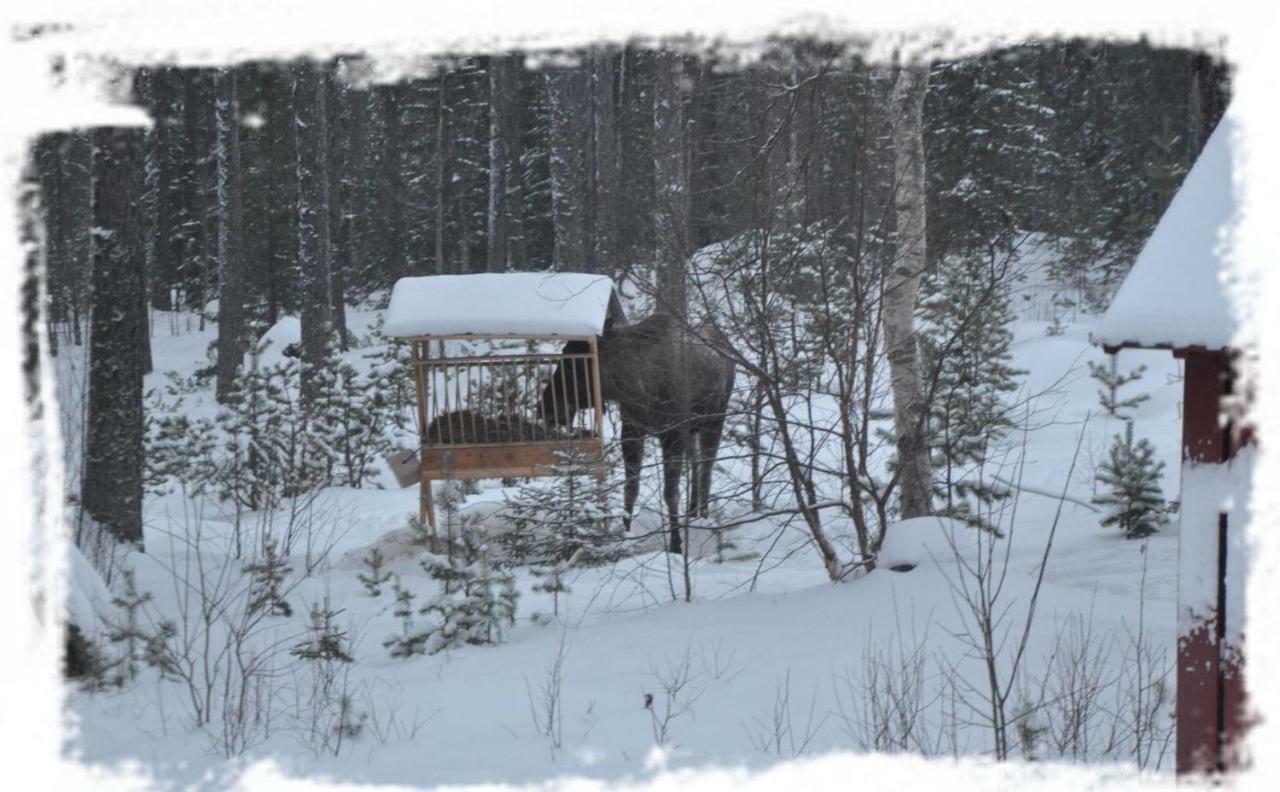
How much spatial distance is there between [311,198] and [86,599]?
1134 cm

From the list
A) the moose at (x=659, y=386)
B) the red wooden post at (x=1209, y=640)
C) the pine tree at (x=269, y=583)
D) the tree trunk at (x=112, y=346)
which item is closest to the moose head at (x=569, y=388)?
the moose at (x=659, y=386)

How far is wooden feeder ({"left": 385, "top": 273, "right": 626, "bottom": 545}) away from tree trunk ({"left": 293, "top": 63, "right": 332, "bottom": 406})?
20.6 feet

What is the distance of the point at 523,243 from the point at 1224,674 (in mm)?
25274

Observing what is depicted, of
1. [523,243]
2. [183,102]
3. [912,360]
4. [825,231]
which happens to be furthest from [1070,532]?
[183,102]

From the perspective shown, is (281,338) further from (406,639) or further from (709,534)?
(406,639)

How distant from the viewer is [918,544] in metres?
6.07

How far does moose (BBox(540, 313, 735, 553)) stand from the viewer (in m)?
7.82

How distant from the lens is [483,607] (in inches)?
242

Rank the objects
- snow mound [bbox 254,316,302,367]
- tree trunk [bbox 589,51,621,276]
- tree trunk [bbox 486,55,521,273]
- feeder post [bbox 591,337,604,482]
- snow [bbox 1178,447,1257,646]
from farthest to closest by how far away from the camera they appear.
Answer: tree trunk [bbox 486,55,521,273] → snow mound [bbox 254,316,302,367] → tree trunk [bbox 589,51,621,276] → feeder post [bbox 591,337,604,482] → snow [bbox 1178,447,1257,646]

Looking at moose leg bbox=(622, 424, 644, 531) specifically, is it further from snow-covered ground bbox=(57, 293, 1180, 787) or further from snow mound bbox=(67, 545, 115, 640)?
snow mound bbox=(67, 545, 115, 640)

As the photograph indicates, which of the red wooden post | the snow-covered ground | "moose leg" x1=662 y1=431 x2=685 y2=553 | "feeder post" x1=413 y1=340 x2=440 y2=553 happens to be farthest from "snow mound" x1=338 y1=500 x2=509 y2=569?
the red wooden post

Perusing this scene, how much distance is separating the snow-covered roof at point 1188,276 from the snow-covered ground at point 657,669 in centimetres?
146

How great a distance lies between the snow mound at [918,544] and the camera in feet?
19.9

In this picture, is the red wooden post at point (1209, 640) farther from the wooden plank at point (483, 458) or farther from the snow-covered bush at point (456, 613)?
the wooden plank at point (483, 458)
